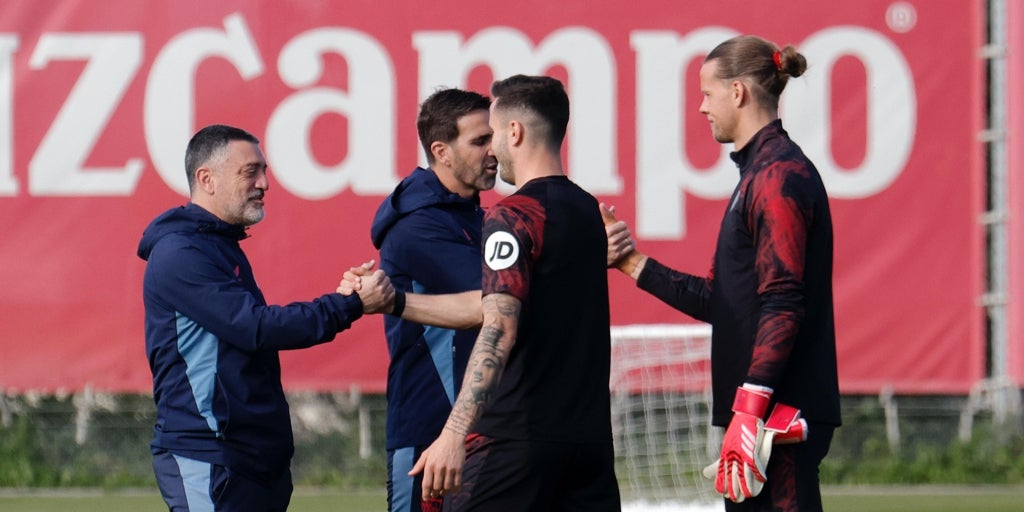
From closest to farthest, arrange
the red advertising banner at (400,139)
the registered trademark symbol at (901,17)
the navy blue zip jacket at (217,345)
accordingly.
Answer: the navy blue zip jacket at (217,345) → the red advertising banner at (400,139) → the registered trademark symbol at (901,17)

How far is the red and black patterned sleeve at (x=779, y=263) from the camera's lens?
462 centimetres

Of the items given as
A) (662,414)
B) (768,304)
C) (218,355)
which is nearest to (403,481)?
(218,355)

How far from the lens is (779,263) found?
4.66 meters

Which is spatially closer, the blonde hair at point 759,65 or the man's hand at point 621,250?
the blonde hair at point 759,65

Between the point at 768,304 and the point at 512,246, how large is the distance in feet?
2.61

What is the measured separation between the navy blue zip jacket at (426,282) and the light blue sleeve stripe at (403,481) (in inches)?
1.5

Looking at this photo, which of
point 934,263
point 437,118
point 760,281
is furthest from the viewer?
point 934,263

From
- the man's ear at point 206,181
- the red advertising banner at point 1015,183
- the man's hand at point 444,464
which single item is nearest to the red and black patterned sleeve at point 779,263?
the man's hand at point 444,464

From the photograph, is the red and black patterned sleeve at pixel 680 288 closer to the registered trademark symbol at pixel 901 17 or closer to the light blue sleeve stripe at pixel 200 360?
the light blue sleeve stripe at pixel 200 360

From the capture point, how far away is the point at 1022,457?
1108cm

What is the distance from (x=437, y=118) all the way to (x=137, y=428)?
19.8 ft

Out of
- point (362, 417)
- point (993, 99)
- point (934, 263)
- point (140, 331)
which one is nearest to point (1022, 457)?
point (934, 263)

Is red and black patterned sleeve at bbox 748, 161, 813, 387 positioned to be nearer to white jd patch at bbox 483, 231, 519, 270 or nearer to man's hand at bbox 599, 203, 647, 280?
white jd patch at bbox 483, 231, 519, 270

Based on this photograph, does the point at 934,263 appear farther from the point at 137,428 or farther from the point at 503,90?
the point at 503,90
